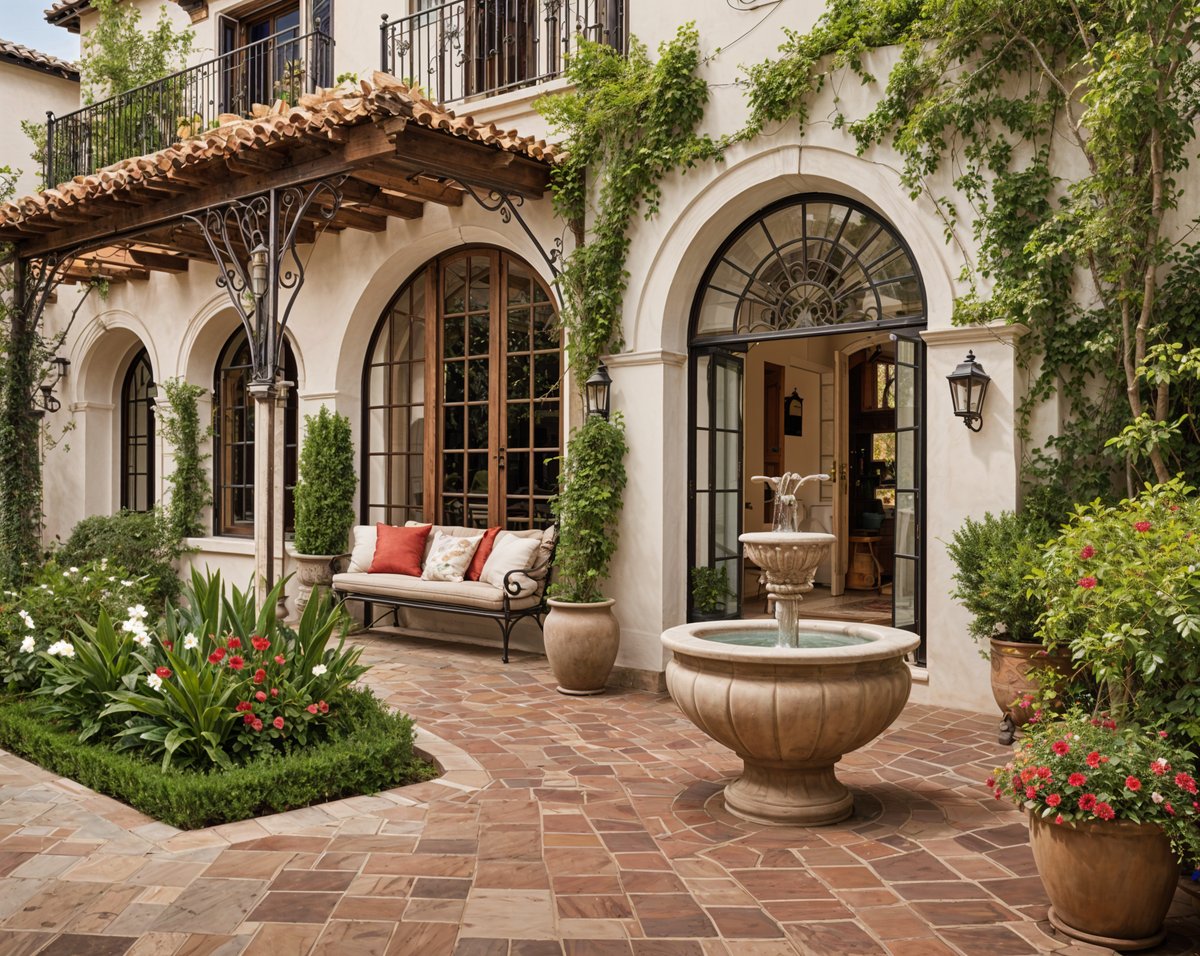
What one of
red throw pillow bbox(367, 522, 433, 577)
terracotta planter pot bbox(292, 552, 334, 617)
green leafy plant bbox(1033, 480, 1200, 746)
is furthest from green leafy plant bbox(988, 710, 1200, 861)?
terracotta planter pot bbox(292, 552, 334, 617)

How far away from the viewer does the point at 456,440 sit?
9094 mm

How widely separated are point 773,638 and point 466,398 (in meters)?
4.90

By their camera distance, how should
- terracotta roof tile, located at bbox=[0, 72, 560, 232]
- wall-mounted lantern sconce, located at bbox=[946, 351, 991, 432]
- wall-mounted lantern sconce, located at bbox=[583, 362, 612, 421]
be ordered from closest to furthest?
wall-mounted lantern sconce, located at bbox=[946, 351, 991, 432]
terracotta roof tile, located at bbox=[0, 72, 560, 232]
wall-mounted lantern sconce, located at bbox=[583, 362, 612, 421]

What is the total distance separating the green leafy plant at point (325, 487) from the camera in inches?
366

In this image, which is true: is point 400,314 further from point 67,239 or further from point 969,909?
point 969,909

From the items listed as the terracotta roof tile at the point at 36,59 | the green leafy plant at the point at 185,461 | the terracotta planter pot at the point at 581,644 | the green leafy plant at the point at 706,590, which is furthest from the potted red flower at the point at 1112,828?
the terracotta roof tile at the point at 36,59

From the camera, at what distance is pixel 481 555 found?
26.8ft

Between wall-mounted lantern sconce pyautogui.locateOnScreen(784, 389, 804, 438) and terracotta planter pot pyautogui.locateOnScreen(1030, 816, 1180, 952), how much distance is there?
8.59m

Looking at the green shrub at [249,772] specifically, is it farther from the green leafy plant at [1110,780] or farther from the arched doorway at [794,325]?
the arched doorway at [794,325]

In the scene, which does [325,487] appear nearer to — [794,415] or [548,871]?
[794,415]

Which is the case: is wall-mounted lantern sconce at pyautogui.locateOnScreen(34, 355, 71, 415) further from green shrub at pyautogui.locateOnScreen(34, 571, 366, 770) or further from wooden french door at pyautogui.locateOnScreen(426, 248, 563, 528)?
green shrub at pyautogui.locateOnScreen(34, 571, 366, 770)

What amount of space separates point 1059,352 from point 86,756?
538cm

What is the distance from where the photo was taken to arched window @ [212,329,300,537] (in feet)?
36.6

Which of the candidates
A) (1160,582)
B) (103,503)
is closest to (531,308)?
(1160,582)
